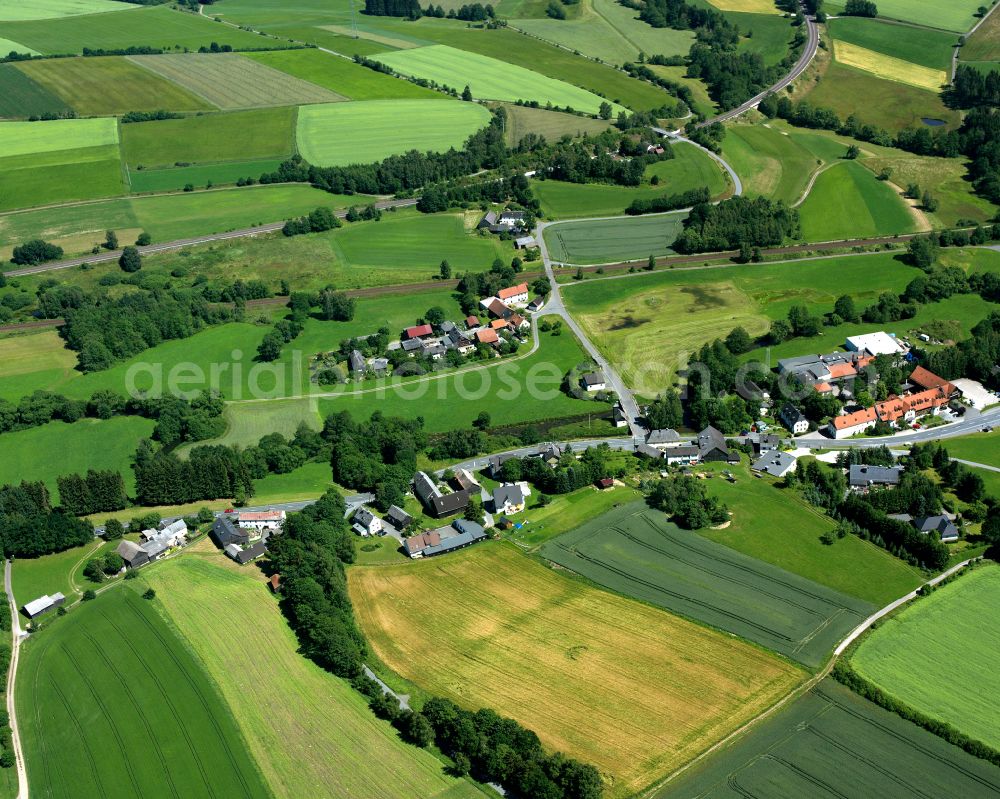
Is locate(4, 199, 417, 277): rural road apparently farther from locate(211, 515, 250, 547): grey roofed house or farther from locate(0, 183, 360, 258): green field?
locate(211, 515, 250, 547): grey roofed house

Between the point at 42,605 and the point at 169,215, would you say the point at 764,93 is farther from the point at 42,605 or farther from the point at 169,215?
the point at 42,605

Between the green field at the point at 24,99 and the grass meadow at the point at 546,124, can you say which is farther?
the green field at the point at 24,99

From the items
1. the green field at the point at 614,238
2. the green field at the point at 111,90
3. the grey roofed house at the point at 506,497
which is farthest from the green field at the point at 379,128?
the grey roofed house at the point at 506,497

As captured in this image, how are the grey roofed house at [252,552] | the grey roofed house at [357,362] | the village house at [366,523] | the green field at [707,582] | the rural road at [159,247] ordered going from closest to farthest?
the green field at [707,582]
the grey roofed house at [252,552]
the village house at [366,523]
the grey roofed house at [357,362]
the rural road at [159,247]

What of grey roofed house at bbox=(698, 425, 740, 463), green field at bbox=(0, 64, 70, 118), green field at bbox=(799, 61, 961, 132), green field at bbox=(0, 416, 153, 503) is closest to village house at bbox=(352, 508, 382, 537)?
green field at bbox=(0, 416, 153, 503)

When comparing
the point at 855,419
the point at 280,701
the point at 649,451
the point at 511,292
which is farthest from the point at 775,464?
the point at 280,701

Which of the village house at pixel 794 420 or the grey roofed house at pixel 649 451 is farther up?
the village house at pixel 794 420

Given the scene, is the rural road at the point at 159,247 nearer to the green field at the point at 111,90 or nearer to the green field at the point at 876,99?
the green field at the point at 111,90

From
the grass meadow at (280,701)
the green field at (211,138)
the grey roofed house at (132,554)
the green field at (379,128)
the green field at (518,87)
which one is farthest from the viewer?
the green field at (518,87)
